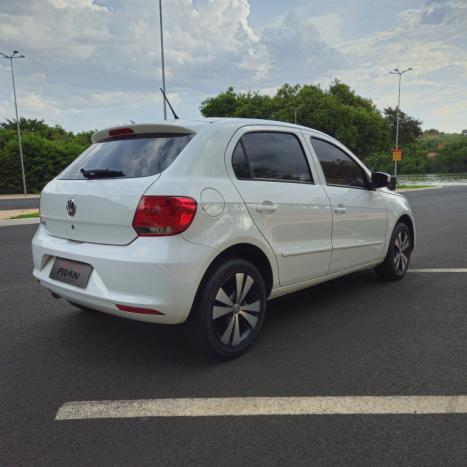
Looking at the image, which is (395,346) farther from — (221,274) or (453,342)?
(221,274)

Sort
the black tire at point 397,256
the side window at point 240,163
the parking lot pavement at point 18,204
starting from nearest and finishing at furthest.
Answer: the side window at point 240,163 < the black tire at point 397,256 < the parking lot pavement at point 18,204

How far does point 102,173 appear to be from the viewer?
10.6 ft

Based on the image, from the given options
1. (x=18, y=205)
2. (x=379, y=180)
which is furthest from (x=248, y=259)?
(x=18, y=205)

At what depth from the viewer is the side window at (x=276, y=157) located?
11.5ft

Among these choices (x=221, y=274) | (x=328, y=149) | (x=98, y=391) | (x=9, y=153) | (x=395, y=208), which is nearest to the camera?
(x=98, y=391)

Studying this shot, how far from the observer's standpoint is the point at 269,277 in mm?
3570

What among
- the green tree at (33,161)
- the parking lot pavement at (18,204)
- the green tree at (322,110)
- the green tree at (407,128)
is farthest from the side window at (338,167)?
the green tree at (407,128)

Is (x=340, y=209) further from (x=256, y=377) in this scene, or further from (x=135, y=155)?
(x=135, y=155)

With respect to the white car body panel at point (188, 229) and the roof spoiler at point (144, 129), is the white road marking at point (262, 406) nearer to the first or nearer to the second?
the white car body panel at point (188, 229)

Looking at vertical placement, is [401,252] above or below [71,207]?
below

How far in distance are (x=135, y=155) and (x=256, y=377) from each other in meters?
1.72

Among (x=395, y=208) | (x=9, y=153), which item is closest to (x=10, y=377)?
(x=395, y=208)

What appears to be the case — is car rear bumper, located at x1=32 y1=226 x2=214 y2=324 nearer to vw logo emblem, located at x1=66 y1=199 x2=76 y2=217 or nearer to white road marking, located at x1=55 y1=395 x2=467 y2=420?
vw logo emblem, located at x1=66 y1=199 x2=76 y2=217

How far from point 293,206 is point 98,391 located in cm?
194
